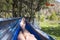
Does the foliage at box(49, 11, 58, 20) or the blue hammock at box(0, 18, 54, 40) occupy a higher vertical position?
the blue hammock at box(0, 18, 54, 40)

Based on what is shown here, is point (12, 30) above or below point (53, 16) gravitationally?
above

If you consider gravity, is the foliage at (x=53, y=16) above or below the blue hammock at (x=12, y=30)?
below

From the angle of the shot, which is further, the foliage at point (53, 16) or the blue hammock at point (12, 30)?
the foliage at point (53, 16)

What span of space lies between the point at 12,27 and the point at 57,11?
14.4 m

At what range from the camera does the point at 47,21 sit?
17.6 m

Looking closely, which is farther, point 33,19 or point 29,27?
point 33,19

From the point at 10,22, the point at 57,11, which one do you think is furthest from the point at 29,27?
the point at 57,11

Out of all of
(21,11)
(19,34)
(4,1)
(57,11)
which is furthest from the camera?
(57,11)

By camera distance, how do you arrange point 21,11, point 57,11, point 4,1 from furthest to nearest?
point 57,11
point 21,11
point 4,1

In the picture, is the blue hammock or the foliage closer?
the blue hammock

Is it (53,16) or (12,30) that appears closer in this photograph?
(12,30)

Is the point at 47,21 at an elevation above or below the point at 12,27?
below

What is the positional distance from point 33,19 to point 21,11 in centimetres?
76

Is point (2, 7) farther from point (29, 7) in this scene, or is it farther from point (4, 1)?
point (29, 7)
